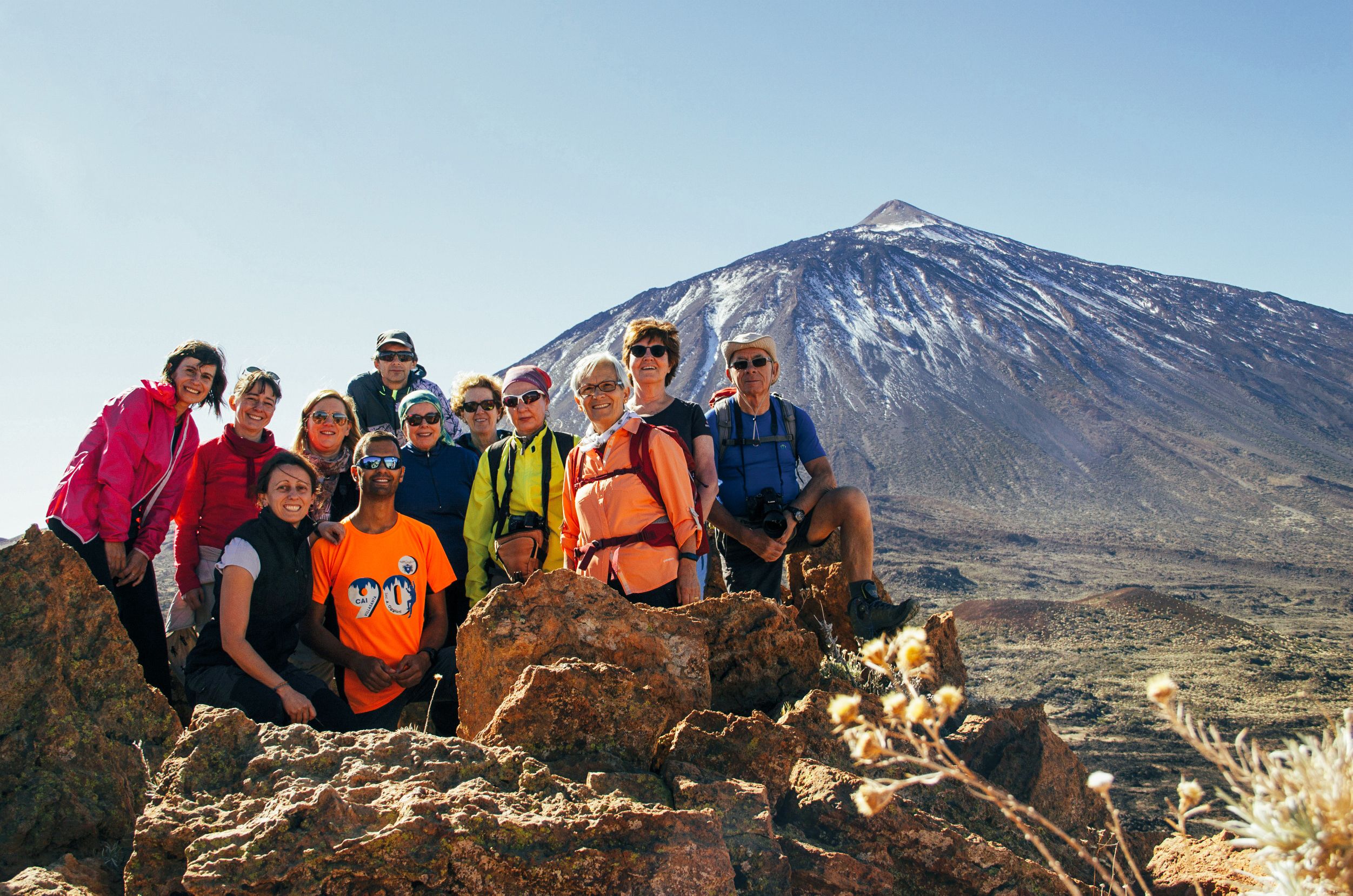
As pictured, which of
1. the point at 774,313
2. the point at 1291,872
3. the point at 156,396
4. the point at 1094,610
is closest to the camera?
the point at 1291,872

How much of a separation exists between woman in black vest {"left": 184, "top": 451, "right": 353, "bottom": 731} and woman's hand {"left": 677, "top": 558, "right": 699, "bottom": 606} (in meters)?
1.03

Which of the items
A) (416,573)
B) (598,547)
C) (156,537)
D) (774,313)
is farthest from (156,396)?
(774,313)

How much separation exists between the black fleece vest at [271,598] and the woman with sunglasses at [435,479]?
68 centimetres

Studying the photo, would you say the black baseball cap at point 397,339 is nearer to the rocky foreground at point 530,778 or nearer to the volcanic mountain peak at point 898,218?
the rocky foreground at point 530,778

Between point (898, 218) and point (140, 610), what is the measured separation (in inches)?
3767

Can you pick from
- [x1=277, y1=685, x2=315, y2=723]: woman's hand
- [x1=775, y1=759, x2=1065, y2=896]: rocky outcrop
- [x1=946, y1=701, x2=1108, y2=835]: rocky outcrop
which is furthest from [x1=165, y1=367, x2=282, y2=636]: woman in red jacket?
[x1=946, y1=701, x2=1108, y2=835]: rocky outcrop

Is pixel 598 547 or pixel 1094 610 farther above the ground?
pixel 598 547

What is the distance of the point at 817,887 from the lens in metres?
1.86

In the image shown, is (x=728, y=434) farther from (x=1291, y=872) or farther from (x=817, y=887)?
(x=1291, y=872)

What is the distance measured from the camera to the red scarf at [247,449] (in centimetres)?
358

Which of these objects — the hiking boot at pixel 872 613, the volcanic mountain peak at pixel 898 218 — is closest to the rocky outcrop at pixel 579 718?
the hiking boot at pixel 872 613

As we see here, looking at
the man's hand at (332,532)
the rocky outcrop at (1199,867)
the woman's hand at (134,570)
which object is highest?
the man's hand at (332,532)

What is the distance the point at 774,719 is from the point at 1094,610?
18.2 meters

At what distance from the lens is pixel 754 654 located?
9.73 feet
